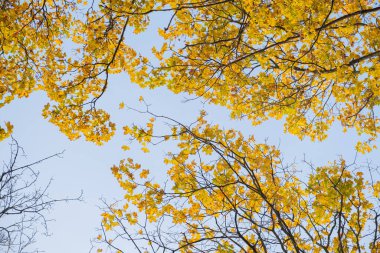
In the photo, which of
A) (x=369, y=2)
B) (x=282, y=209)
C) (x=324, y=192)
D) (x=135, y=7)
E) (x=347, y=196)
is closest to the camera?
(x=347, y=196)

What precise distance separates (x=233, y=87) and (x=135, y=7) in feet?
9.16

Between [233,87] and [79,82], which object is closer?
[79,82]

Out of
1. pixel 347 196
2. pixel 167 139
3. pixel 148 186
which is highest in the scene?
→ pixel 167 139

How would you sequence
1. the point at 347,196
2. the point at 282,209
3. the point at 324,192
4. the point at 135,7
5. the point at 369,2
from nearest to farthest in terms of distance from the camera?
1. the point at 347,196
2. the point at 324,192
3. the point at 282,209
4. the point at 135,7
5. the point at 369,2

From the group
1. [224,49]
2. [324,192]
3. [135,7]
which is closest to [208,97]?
[224,49]

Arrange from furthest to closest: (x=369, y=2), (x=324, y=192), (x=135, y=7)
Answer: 1. (x=369, y=2)
2. (x=135, y=7)
3. (x=324, y=192)

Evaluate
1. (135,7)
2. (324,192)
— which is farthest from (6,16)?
(324,192)

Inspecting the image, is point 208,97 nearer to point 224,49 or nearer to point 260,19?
point 224,49

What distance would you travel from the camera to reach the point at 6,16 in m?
4.50

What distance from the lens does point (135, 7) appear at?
4.96 metres

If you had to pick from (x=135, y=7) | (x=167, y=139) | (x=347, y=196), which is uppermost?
(x=135, y=7)

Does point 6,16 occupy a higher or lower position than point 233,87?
lower

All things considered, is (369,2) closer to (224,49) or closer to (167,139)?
(224,49)

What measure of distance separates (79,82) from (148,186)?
232 cm
